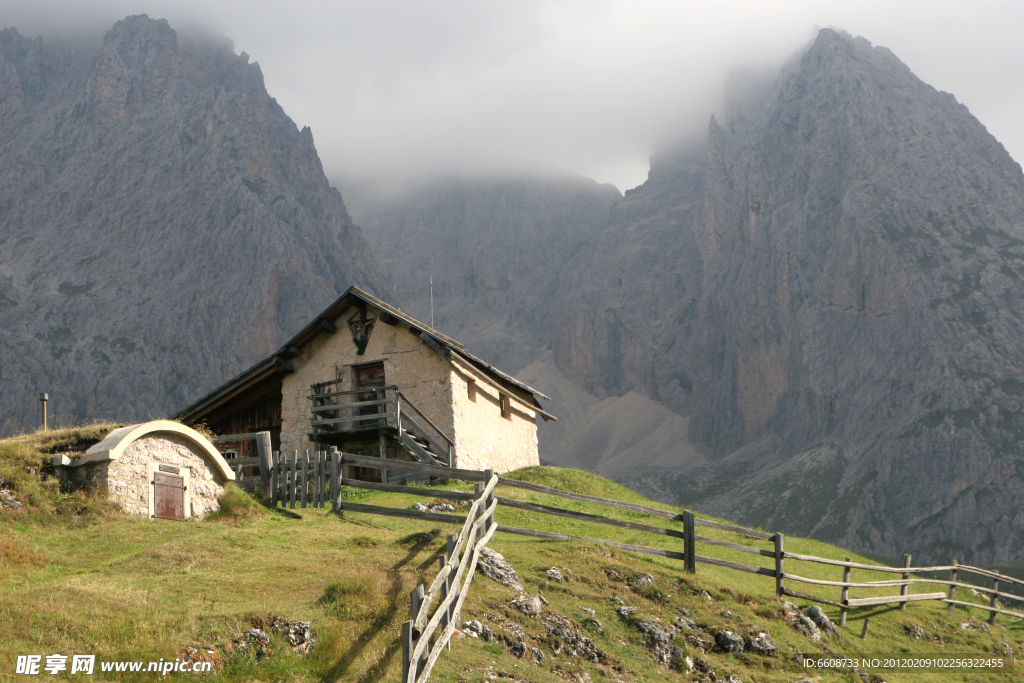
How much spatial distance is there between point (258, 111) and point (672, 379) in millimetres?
100741

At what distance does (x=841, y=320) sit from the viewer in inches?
5408

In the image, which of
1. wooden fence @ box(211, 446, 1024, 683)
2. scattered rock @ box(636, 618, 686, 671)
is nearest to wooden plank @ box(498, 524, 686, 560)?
wooden fence @ box(211, 446, 1024, 683)

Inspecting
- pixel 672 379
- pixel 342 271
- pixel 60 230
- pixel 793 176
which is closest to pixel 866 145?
pixel 793 176

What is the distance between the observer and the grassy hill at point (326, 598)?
33.8ft

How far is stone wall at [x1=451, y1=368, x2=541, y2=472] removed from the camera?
29.4m

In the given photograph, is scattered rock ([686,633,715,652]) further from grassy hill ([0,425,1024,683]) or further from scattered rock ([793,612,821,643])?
scattered rock ([793,612,821,643])

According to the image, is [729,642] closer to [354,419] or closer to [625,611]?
[625,611]

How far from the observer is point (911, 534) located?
10519cm

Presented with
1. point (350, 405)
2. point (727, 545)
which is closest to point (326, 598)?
point (727, 545)

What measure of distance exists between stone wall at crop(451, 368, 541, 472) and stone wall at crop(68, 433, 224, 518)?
11295 mm

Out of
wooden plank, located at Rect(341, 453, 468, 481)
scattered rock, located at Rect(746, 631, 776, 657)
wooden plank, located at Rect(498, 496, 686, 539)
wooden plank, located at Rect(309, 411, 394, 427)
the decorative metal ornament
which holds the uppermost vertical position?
the decorative metal ornament

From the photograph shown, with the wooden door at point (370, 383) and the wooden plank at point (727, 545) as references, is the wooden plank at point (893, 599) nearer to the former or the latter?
the wooden plank at point (727, 545)

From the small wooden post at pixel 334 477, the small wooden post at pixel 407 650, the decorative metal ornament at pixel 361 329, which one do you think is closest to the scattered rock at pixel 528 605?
the small wooden post at pixel 407 650

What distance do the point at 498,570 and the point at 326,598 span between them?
3.33m
